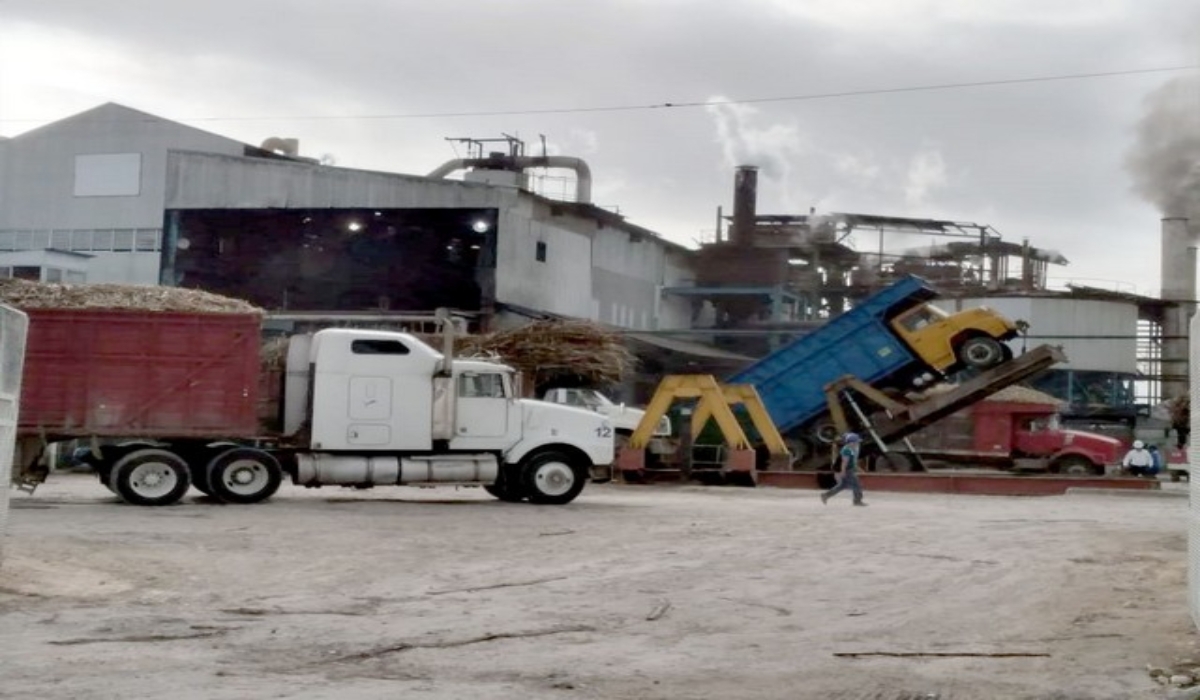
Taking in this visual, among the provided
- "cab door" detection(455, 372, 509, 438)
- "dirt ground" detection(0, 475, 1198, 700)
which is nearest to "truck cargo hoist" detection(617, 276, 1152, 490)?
"cab door" detection(455, 372, 509, 438)

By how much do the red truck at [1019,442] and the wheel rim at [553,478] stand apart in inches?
690

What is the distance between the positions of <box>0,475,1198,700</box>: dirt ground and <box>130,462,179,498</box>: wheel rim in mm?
556

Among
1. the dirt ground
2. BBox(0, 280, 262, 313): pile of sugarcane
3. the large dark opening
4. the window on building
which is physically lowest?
the dirt ground

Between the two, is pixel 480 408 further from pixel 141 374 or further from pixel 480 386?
pixel 141 374

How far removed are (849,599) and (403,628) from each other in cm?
399

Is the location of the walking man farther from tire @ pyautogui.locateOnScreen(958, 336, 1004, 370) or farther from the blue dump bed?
tire @ pyautogui.locateOnScreen(958, 336, 1004, 370)

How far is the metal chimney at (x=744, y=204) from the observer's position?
226 ft

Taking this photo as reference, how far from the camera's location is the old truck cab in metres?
32.0

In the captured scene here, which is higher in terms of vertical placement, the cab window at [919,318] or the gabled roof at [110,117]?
the gabled roof at [110,117]

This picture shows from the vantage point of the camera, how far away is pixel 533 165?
6669 centimetres

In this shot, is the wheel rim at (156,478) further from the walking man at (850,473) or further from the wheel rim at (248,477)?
the walking man at (850,473)

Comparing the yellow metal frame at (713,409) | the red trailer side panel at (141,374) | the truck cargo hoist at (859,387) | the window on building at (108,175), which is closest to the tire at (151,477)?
the red trailer side panel at (141,374)

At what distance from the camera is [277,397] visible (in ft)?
78.2

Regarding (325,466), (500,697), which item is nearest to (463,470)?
(325,466)
